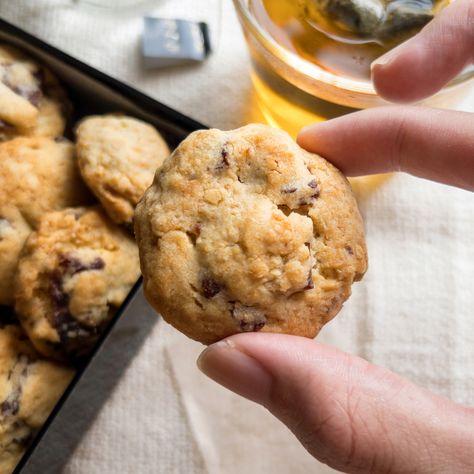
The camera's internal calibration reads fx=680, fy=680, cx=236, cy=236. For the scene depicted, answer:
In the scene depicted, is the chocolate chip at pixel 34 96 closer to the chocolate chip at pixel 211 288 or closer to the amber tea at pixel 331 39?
the amber tea at pixel 331 39

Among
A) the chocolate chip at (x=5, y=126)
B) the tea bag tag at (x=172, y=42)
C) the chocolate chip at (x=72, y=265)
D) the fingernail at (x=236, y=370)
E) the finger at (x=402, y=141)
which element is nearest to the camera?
the fingernail at (x=236, y=370)

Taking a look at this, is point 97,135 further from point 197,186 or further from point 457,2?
point 457,2

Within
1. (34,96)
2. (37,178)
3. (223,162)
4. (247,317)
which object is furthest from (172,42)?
(247,317)

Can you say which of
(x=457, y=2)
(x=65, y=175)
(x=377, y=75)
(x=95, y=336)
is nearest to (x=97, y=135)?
(x=65, y=175)

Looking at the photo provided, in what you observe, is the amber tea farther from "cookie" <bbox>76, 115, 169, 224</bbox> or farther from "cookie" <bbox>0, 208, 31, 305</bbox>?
"cookie" <bbox>0, 208, 31, 305</bbox>

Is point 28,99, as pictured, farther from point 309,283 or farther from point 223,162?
point 309,283

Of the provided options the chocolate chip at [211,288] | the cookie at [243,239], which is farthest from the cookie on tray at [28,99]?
the chocolate chip at [211,288]

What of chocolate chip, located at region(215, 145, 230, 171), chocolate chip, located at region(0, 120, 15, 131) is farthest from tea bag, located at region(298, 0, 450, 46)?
chocolate chip, located at region(0, 120, 15, 131)
